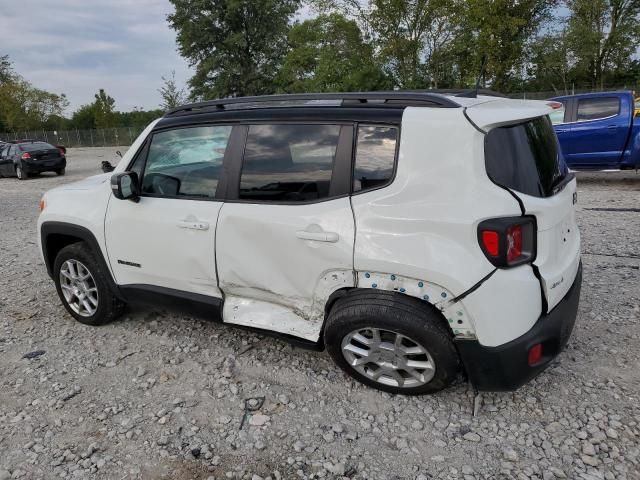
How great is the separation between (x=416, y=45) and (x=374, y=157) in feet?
83.2

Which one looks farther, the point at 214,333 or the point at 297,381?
the point at 214,333

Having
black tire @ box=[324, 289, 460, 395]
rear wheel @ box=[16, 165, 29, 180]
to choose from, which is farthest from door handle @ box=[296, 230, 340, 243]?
rear wheel @ box=[16, 165, 29, 180]

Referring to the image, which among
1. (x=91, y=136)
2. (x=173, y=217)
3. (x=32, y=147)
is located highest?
(x=91, y=136)

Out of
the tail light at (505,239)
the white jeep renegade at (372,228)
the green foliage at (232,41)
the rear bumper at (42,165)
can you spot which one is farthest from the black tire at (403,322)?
the green foliage at (232,41)

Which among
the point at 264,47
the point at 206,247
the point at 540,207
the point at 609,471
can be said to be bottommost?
the point at 609,471

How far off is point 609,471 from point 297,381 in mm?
1689

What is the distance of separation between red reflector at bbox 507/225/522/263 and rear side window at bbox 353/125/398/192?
64 cm

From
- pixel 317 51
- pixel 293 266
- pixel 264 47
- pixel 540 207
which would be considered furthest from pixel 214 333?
pixel 264 47

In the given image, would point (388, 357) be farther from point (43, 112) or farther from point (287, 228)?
point (43, 112)

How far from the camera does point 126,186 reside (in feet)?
10.4

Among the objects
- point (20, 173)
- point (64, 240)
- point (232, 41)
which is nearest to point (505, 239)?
point (64, 240)

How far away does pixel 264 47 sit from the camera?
4122 cm

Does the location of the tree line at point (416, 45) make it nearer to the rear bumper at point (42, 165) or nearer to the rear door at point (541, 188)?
the rear bumper at point (42, 165)

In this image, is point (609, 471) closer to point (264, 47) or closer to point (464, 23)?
point (464, 23)
